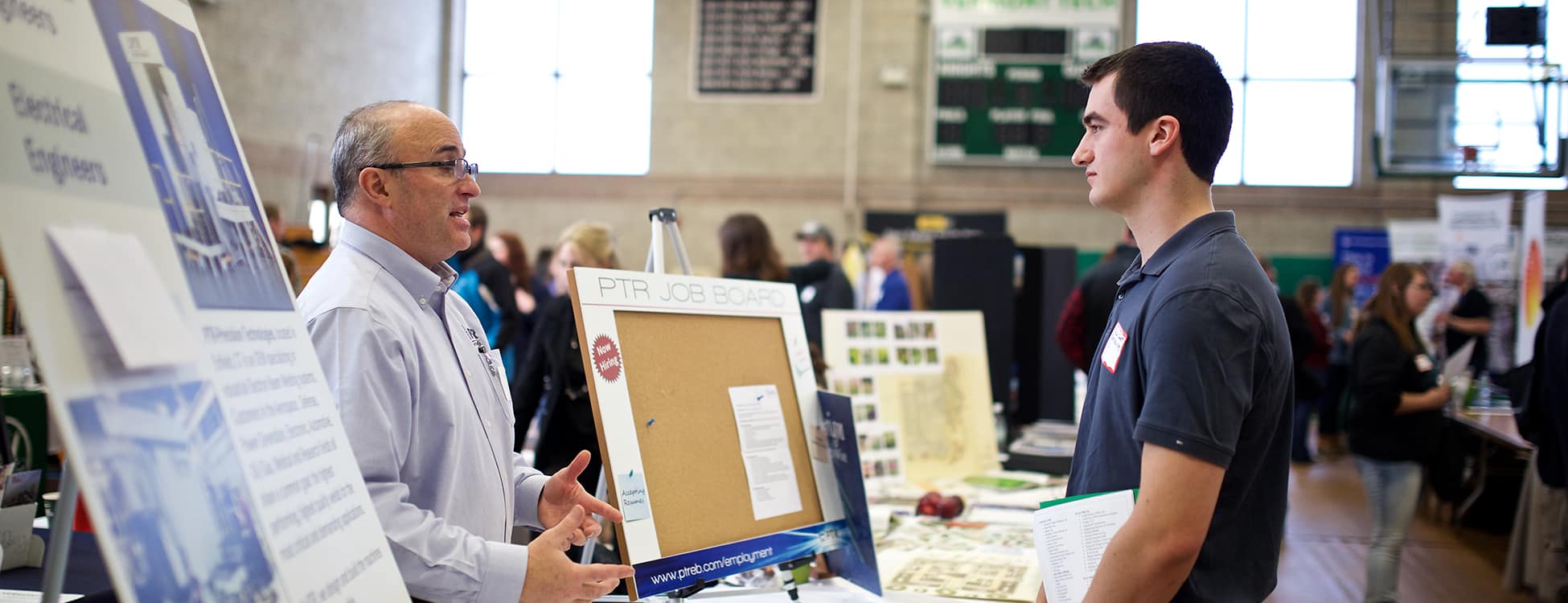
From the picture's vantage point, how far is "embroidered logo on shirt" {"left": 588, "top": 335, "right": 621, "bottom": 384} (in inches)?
65.6

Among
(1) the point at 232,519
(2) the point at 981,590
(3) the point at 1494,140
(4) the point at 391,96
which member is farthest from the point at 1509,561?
(4) the point at 391,96

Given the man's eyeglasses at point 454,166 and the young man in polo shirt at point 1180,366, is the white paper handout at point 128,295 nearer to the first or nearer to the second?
the man's eyeglasses at point 454,166

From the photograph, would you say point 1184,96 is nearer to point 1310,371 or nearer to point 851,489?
point 851,489

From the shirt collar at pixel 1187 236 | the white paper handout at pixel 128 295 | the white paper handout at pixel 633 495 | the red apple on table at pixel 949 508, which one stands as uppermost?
the shirt collar at pixel 1187 236

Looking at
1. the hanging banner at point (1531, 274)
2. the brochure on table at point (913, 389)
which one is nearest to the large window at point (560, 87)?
the hanging banner at point (1531, 274)

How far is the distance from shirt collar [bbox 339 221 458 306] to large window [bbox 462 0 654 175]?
9914 mm

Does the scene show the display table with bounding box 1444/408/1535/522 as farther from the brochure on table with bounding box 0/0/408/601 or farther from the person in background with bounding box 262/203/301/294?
the person in background with bounding box 262/203/301/294

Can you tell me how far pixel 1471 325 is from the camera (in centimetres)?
734

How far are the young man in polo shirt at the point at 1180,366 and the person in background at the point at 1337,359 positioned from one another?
20.9ft

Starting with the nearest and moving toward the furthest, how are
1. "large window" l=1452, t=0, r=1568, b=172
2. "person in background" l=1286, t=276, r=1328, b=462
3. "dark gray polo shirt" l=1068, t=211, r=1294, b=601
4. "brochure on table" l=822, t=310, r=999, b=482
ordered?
"dark gray polo shirt" l=1068, t=211, r=1294, b=601 < "brochure on table" l=822, t=310, r=999, b=482 < "person in background" l=1286, t=276, r=1328, b=462 < "large window" l=1452, t=0, r=1568, b=172

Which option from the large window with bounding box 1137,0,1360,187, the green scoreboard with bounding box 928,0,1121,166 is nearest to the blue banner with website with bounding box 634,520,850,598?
the green scoreboard with bounding box 928,0,1121,166

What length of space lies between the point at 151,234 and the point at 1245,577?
48.6 inches

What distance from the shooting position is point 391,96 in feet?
33.8

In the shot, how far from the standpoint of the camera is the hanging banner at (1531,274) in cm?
629
